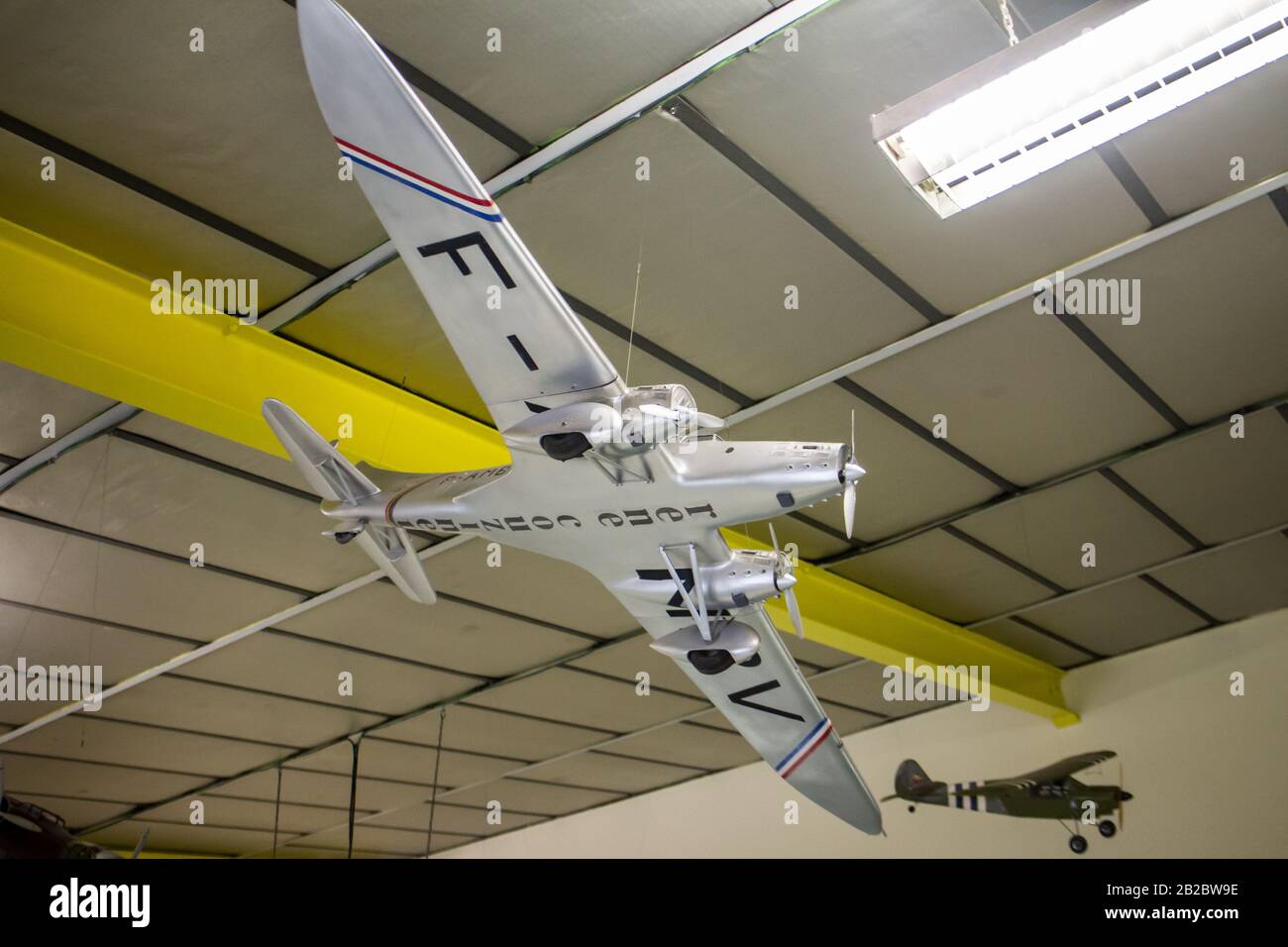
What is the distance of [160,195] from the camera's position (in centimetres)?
724

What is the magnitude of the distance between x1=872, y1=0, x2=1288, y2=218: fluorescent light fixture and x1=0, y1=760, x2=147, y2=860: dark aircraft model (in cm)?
890

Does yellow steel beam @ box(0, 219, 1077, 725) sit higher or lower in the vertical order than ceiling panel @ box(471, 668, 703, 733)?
higher

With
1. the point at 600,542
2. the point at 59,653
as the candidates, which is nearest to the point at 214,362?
the point at 600,542

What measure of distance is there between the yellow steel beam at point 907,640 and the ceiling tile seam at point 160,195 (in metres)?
5.06

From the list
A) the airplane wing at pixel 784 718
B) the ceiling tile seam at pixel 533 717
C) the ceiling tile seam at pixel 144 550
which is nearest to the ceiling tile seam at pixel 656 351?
the airplane wing at pixel 784 718

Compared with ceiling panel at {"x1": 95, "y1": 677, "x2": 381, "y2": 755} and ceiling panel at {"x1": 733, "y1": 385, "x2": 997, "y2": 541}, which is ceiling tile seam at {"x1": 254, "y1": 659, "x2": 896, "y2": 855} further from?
ceiling panel at {"x1": 733, "y1": 385, "x2": 997, "y2": 541}

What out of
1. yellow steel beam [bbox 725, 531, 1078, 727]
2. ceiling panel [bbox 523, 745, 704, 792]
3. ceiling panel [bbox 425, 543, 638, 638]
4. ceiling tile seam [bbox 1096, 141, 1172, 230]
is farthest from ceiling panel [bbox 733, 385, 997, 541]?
ceiling panel [bbox 523, 745, 704, 792]

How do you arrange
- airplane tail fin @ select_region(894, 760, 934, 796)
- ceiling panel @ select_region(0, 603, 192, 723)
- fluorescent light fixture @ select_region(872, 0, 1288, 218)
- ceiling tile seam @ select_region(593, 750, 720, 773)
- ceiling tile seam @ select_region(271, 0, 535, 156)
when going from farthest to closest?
1. ceiling tile seam @ select_region(593, 750, 720, 773)
2. airplane tail fin @ select_region(894, 760, 934, 796)
3. ceiling panel @ select_region(0, 603, 192, 723)
4. ceiling tile seam @ select_region(271, 0, 535, 156)
5. fluorescent light fixture @ select_region(872, 0, 1288, 218)

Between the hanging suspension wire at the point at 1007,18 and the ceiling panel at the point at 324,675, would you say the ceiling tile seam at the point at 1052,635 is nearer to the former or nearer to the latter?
the ceiling panel at the point at 324,675

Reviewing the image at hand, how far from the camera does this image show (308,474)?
726 centimetres

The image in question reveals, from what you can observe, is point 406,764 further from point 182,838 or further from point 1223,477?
point 1223,477

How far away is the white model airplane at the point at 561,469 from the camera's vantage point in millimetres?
5477

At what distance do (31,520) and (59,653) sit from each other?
318 centimetres

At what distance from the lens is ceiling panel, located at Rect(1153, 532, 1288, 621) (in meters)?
13.7
